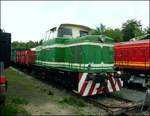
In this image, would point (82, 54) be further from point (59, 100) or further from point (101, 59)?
point (59, 100)

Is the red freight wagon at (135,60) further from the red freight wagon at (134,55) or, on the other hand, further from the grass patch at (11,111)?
the grass patch at (11,111)

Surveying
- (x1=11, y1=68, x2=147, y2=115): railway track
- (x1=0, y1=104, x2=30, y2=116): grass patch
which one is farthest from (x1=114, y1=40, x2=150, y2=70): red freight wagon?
(x1=0, y1=104, x2=30, y2=116): grass patch

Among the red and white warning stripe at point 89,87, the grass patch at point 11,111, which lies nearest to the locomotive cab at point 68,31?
the red and white warning stripe at point 89,87

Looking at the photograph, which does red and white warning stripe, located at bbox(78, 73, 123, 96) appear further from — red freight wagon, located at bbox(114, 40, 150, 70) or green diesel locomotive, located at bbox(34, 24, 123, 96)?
red freight wagon, located at bbox(114, 40, 150, 70)

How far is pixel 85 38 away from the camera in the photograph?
11.0 metres

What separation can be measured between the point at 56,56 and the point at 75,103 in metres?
4.05

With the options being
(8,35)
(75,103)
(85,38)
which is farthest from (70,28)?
(8,35)

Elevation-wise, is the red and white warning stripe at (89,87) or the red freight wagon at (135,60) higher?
the red freight wagon at (135,60)

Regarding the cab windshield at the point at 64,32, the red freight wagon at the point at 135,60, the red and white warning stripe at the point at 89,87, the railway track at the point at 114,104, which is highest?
the cab windshield at the point at 64,32

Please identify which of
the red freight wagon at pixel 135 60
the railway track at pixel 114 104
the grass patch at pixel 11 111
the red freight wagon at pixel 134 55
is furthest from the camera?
the red freight wagon at pixel 134 55

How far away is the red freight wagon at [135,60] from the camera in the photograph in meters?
14.2

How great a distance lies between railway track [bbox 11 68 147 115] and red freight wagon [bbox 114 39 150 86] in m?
2.97

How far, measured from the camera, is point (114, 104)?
9.57 meters

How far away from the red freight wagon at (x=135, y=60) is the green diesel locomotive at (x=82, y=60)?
262 cm
